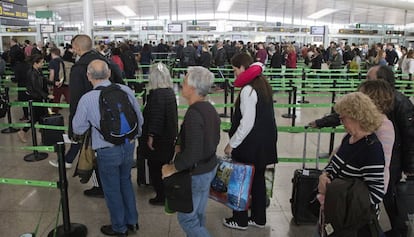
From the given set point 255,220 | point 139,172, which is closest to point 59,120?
point 139,172

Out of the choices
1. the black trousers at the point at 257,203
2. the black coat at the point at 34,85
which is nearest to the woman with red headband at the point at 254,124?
the black trousers at the point at 257,203

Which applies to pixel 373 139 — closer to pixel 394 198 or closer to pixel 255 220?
pixel 394 198

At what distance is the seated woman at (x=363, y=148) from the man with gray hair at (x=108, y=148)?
1750 mm

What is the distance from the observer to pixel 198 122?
8.09 ft

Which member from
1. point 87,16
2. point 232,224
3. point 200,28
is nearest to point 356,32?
point 200,28

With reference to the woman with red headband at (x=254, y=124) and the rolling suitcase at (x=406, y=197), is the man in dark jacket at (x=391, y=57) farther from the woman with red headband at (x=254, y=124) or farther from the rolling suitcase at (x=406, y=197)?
the woman with red headband at (x=254, y=124)

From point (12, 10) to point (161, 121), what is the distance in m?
11.5

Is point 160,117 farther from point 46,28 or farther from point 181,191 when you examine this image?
point 46,28

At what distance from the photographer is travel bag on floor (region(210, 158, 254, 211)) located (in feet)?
10.3

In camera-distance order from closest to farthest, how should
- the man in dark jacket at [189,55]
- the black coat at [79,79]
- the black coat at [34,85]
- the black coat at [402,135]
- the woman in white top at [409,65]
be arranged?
1. the black coat at [402,135]
2. the black coat at [79,79]
3. the black coat at [34,85]
4. the woman in white top at [409,65]
5. the man in dark jacket at [189,55]

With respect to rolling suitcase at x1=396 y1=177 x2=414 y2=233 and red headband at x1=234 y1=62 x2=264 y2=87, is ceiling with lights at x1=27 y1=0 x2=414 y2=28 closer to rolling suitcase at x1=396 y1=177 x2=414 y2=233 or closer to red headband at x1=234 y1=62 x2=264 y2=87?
red headband at x1=234 y1=62 x2=264 y2=87

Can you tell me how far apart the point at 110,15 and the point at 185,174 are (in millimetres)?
46614

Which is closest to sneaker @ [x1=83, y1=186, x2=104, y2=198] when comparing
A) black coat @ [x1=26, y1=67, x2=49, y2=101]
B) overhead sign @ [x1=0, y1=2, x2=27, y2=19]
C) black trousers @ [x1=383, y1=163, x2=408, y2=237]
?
black coat @ [x1=26, y1=67, x2=49, y2=101]

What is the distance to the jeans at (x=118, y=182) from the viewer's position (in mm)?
3080
